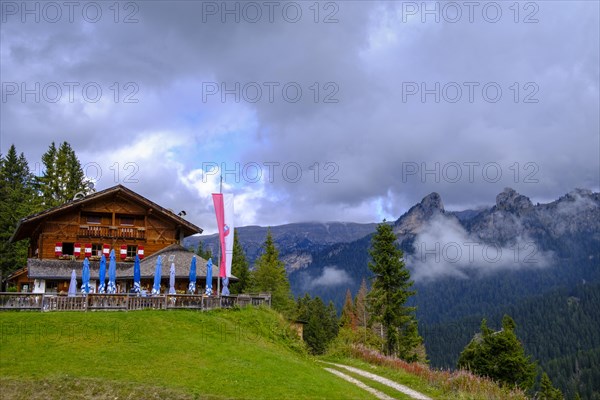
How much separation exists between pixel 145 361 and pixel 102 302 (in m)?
10.9

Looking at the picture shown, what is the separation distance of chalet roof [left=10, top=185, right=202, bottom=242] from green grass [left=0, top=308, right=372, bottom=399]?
821 inches

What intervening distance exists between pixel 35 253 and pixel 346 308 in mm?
79615

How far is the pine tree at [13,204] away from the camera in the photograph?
67938 mm

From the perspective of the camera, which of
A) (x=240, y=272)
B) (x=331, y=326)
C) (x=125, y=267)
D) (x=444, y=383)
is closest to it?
(x=444, y=383)

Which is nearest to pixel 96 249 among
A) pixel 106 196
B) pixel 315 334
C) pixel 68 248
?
pixel 68 248

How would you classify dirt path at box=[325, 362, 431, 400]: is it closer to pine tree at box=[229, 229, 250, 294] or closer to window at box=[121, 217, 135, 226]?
window at box=[121, 217, 135, 226]

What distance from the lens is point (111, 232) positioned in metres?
51.5

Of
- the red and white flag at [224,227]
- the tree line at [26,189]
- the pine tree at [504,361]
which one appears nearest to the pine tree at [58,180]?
the tree line at [26,189]

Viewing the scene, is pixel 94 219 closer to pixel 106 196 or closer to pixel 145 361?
pixel 106 196

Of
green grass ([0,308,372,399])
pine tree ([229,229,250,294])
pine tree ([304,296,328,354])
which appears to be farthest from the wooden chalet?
pine tree ([304,296,328,354])

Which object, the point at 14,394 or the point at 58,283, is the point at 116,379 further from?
A: the point at 58,283

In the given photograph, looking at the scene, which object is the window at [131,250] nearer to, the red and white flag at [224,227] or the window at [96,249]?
the window at [96,249]

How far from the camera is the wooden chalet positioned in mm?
47844

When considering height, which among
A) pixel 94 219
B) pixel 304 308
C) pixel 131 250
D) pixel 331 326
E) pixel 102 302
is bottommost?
pixel 331 326
